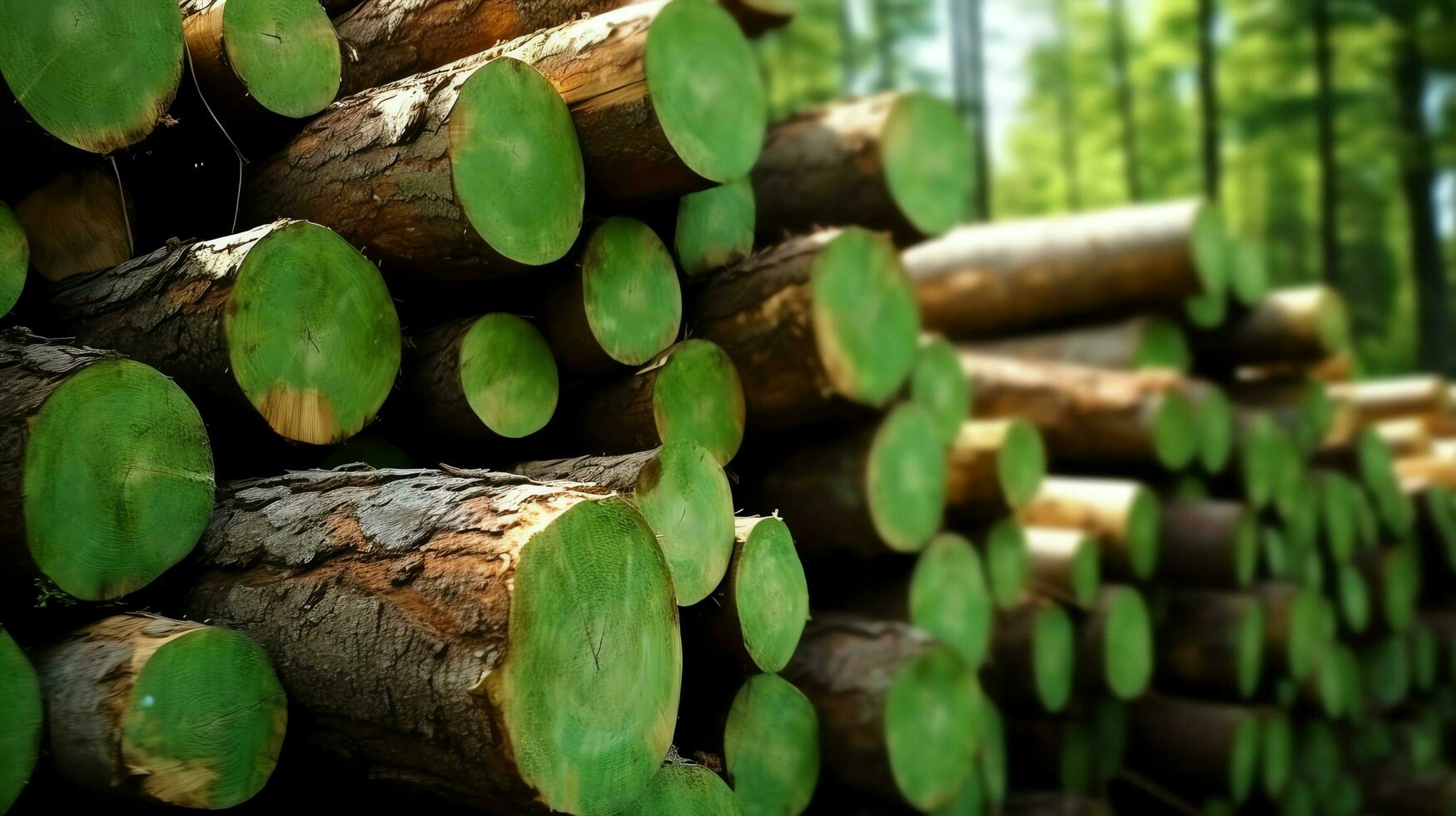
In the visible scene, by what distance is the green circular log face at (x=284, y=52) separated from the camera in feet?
7.39

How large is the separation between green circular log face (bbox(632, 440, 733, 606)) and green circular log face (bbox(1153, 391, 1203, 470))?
2611mm

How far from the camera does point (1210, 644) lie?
171 inches

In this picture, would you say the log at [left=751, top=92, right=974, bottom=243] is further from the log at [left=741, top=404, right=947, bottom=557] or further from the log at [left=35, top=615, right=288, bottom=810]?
the log at [left=35, top=615, right=288, bottom=810]

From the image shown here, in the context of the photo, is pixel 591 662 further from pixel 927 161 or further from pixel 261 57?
pixel 927 161

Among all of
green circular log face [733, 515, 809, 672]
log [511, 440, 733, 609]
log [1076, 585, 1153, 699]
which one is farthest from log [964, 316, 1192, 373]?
log [511, 440, 733, 609]

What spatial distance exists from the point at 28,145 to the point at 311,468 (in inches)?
32.1

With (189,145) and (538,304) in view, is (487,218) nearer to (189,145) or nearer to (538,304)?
(538,304)

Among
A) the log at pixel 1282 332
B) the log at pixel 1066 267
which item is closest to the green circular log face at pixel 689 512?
the log at pixel 1066 267

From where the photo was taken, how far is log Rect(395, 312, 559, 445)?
7.55 ft

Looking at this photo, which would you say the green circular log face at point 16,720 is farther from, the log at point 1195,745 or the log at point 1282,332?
the log at point 1282,332

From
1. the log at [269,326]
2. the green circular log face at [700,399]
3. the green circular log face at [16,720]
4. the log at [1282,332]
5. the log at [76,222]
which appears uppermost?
the log at [76,222]

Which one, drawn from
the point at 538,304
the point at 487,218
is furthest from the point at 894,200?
the point at 487,218

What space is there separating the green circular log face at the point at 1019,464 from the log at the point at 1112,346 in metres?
1.32

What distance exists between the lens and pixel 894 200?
3.00m
